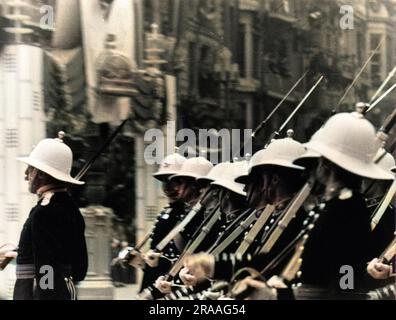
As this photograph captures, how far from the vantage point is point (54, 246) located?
20.4ft

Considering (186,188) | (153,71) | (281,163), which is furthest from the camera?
(186,188)

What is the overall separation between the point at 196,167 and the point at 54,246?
2.60ft

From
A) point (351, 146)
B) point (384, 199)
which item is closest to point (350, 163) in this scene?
point (351, 146)

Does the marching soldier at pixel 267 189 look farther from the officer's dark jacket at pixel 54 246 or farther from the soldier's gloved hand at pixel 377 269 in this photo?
the officer's dark jacket at pixel 54 246

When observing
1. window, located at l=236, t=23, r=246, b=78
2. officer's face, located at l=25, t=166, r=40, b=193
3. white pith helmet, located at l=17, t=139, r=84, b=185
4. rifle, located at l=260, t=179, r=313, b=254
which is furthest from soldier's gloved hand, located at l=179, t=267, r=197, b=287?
window, located at l=236, t=23, r=246, b=78

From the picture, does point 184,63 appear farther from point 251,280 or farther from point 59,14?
point 251,280

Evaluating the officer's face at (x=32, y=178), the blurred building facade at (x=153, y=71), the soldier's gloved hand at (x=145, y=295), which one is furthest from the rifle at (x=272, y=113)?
the officer's face at (x=32, y=178)

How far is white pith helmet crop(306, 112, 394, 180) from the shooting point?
5.88 metres

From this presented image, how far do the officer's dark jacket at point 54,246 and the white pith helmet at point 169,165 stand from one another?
17.2 inches

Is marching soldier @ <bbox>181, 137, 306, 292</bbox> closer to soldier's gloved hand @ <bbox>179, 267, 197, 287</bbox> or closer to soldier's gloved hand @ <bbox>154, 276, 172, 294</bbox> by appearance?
soldier's gloved hand @ <bbox>179, 267, 197, 287</bbox>

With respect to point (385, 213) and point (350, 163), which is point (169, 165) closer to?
point (350, 163)

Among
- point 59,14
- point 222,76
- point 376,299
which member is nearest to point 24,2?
point 59,14

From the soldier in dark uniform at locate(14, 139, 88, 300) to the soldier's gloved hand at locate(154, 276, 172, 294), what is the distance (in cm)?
37

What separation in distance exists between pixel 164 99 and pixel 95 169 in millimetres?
476
